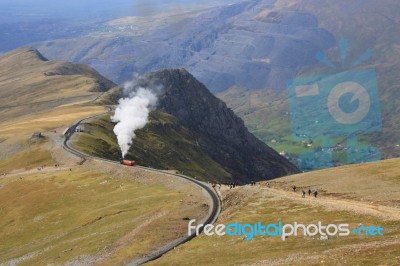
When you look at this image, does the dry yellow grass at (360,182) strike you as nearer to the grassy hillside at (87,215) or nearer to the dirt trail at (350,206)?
the dirt trail at (350,206)

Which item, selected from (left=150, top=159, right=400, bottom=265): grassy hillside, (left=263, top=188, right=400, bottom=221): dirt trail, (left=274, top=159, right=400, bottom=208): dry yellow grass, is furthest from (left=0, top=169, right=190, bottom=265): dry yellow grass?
(left=274, top=159, right=400, bottom=208): dry yellow grass

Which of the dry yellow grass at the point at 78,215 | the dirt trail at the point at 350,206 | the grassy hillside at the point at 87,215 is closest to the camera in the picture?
the dirt trail at the point at 350,206

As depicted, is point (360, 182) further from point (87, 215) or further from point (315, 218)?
point (87, 215)

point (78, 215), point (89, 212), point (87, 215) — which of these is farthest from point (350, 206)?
point (78, 215)

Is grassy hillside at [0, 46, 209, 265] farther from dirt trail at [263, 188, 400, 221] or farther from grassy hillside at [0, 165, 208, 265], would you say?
dirt trail at [263, 188, 400, 221]

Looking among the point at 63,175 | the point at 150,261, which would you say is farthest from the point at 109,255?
the point at 63,175

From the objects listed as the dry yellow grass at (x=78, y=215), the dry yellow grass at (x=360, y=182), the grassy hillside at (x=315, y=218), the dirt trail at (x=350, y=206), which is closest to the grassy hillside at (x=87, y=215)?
the dry yellow grass at (x=78, y=215)

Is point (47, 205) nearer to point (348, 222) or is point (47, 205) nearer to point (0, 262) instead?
point (0, 262)

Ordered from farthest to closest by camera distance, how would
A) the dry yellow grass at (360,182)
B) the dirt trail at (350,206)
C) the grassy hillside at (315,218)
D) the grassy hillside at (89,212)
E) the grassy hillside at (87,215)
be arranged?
the dry yellow grass at (360,182), the grassy hillside at (89,212), the grassy hillside at (87,215), the dirt trail at (350,206), the grassy hillside at (315,218)
